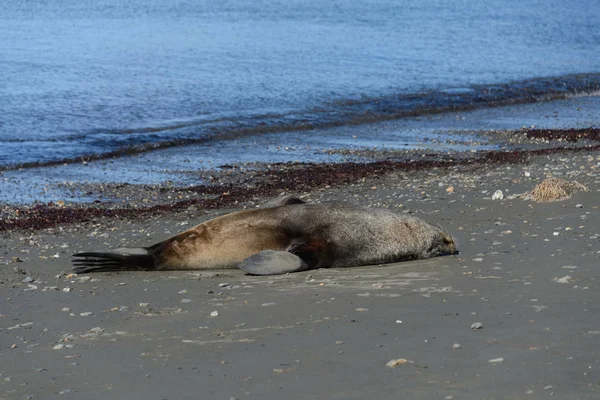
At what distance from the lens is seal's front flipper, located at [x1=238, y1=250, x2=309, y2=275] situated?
6.45 m

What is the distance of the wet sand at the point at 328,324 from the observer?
3820 millimetres

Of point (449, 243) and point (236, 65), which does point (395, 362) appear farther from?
point (236, 65)

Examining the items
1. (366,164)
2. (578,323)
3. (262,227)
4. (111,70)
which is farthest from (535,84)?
(578,323)

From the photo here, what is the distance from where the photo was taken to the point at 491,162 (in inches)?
511

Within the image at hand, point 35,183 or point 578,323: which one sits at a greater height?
point 578,323

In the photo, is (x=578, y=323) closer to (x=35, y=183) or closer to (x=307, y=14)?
(x=35, y=183)

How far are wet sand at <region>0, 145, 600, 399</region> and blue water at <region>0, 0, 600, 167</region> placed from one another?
887cm

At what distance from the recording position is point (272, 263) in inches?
257

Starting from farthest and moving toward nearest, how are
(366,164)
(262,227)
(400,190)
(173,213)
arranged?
(366,164)
(400,190)
(173,213)
(262,227)

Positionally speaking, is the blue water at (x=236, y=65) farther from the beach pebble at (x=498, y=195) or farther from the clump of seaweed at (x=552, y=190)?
the clump of seaweed at (x=552, y=190)

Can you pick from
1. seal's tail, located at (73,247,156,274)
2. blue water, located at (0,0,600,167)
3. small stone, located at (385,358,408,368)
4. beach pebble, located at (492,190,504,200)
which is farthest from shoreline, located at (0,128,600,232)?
small stone, located at (385,358,408,368)

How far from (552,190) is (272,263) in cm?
347

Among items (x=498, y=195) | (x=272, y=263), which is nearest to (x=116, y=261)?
(x=272, y=263)

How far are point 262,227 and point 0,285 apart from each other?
2.13 m
